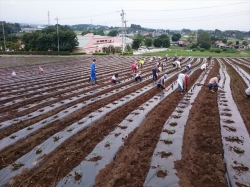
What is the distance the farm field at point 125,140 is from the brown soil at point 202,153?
0.02m

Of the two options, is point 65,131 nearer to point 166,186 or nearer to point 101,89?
point 166,186

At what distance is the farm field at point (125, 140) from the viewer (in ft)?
16.6

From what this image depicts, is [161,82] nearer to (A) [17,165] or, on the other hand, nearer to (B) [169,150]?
(B) [169,150]

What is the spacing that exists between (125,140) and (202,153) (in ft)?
7.27

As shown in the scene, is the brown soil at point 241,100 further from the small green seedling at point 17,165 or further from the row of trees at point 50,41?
the row of trees at point 50,41

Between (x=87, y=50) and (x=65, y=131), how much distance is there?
156 ft

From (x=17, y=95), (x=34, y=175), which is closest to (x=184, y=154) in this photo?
(x=34, y=175)

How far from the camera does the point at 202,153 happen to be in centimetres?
610

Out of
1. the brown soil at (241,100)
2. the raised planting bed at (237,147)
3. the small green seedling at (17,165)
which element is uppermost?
the brown soil at (241,100)

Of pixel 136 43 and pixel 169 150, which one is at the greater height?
pixel 136 43

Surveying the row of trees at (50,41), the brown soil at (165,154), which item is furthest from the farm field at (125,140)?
the row of trees at (50,41)

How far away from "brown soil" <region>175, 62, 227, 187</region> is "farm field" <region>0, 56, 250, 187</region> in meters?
0.02

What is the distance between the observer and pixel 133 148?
6395mm

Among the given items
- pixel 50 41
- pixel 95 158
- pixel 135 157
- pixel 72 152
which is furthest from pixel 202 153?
pixel 50 41
